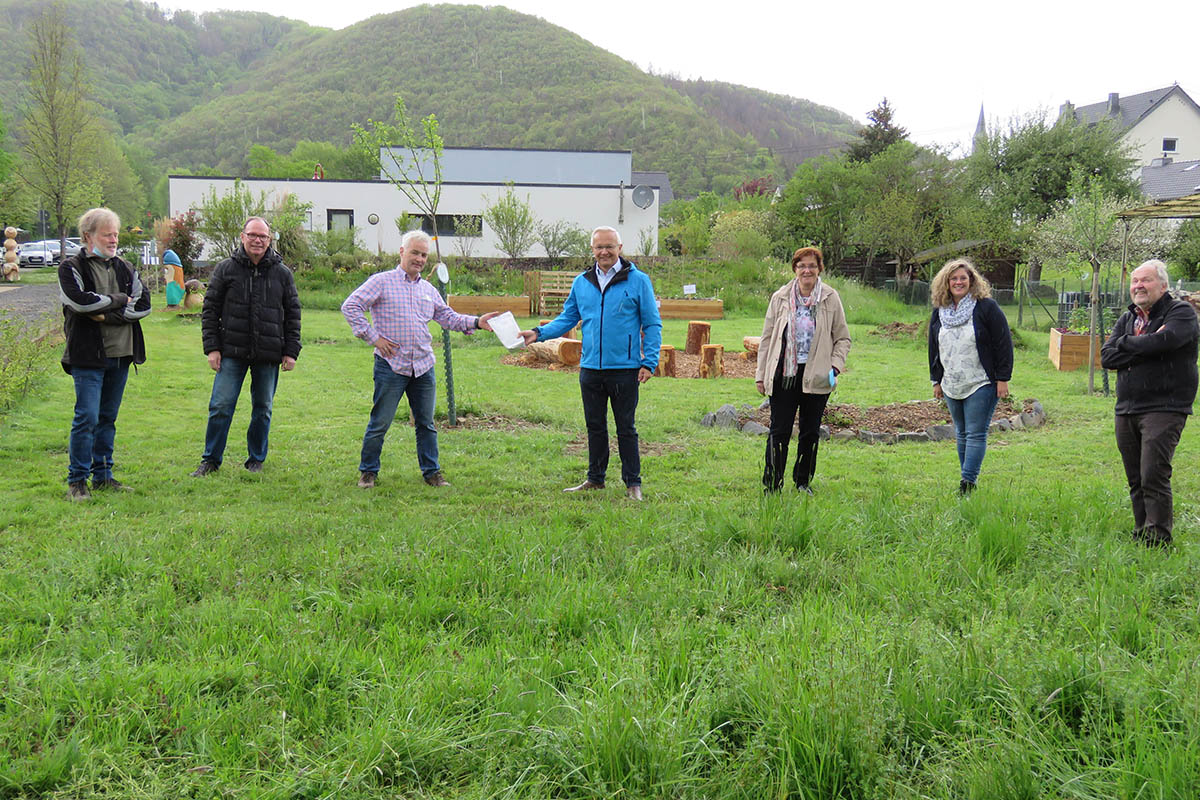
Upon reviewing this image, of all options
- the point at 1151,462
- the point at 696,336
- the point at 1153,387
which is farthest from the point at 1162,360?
the point at 696,336

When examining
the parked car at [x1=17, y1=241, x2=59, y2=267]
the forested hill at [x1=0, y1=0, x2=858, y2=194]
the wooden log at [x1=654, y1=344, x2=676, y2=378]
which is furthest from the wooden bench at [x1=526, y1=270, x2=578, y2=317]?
the forested hill at [x1=0, y1=0, x2=858, y2=194]

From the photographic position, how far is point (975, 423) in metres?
5.98

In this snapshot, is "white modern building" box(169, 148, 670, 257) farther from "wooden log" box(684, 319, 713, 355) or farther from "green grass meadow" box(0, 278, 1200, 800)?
"green grass meadow" box(0, 278, 1200, 800)

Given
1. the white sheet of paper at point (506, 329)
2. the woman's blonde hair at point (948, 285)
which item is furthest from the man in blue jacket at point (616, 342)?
the woman's blonde hair at point (948, 285)

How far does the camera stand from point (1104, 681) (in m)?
2.70

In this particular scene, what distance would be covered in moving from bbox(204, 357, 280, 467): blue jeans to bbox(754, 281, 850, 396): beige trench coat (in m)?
3.91

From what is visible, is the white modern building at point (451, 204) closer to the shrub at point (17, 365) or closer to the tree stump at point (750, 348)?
the tree stump at point (750, 348)

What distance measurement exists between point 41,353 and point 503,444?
6.32 m

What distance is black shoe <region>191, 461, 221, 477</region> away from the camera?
21.5 ft

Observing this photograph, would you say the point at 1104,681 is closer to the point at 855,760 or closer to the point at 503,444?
the point at 855,760

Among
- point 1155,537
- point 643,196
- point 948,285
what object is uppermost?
point 643,196

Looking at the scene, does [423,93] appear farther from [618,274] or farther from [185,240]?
[618,274]

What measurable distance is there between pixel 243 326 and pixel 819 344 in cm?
441

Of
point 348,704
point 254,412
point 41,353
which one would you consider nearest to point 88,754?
point 348,704
